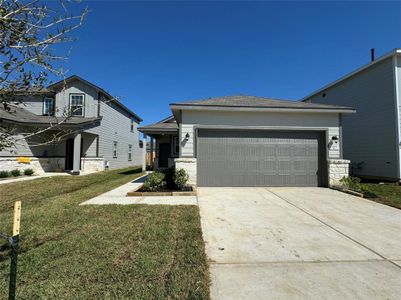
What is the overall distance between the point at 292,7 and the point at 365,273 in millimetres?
9977

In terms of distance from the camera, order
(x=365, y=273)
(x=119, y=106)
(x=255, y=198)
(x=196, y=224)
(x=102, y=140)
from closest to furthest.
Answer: (x=365, y=273)
(x=196, y=224)
(x=255, y=198)
(x=102, y=140)
(x=119, y=106)

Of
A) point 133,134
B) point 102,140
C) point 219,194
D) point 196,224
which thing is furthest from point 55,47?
point 133,134

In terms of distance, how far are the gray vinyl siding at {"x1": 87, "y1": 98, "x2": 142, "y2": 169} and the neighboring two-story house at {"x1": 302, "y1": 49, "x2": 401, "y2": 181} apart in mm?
15709

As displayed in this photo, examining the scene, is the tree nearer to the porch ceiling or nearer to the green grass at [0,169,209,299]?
the green grass at [0,169,209,299]

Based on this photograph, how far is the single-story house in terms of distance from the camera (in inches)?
353

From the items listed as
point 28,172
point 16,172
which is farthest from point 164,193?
point 16,172

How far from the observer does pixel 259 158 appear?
30.0ft

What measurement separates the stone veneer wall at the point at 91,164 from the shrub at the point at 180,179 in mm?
9722

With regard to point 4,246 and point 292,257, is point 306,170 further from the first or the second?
point 4,246

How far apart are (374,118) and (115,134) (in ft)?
58.8

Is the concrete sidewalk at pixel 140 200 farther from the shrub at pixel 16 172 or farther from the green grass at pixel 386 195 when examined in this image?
the shrub at pixel 16 172

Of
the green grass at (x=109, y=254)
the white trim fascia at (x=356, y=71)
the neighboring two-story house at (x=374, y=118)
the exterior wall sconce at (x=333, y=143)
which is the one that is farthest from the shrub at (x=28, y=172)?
the white trim fascia at (x=356, y=71)

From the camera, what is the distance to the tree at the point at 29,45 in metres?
2.16

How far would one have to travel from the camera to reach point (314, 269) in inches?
116
